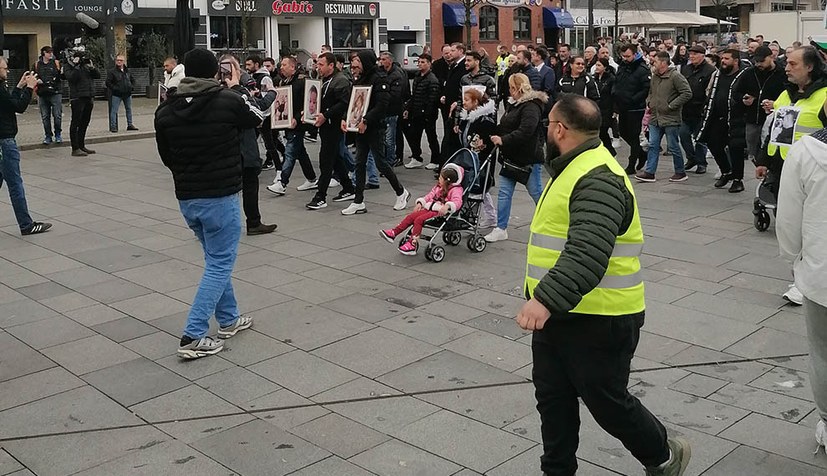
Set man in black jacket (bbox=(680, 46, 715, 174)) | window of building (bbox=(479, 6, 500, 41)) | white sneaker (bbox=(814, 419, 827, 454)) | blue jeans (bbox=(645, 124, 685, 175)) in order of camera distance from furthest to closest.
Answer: window of building (bbox=(479, 6, 500, 41))
man in black jacket (bbox=(680, 46, 715, 174))
blue jeans (bbox=(645, 124, 685, 175))
white sneaker (bbox=(814, 419, 827, 454))

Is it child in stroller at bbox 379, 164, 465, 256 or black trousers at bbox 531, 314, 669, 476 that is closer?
black trousers at bbox 531, 314, 669, 476

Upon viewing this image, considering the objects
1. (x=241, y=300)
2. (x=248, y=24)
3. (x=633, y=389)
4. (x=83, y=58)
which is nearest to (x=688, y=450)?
(x=633, y=389)

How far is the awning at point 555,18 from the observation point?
50688mm

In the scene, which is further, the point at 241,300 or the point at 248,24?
the point at 248,24

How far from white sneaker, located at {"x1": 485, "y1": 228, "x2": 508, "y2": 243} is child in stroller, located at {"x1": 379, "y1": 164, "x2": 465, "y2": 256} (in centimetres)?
77

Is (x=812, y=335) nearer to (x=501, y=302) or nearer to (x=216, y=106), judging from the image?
(x=501, y=302)

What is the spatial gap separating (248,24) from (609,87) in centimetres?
2831

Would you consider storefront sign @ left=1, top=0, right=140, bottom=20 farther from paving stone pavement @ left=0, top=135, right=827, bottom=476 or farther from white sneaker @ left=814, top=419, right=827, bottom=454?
white sneaker @ left=814, top=419, right=827, bottom=454

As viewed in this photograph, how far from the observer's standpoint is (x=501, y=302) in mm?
6902

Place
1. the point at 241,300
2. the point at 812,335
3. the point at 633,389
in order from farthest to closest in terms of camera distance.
Result: the point at 241,300, the point at 633,389, the point at 812,335

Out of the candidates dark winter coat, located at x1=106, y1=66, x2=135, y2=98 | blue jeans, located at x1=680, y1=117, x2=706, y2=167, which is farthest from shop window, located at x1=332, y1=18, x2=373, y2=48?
blue jeans, located at x1=680, y1=117, x2=706, y2=167

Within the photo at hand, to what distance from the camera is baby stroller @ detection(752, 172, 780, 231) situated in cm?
796

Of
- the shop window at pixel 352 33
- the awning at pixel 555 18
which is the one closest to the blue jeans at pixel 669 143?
the shop window at pixel 352 33

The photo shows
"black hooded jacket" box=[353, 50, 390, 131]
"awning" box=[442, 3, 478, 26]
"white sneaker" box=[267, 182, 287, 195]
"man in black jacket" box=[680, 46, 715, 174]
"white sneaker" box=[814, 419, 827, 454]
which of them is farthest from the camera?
"awning" box=[442, 3, 478, 26]
